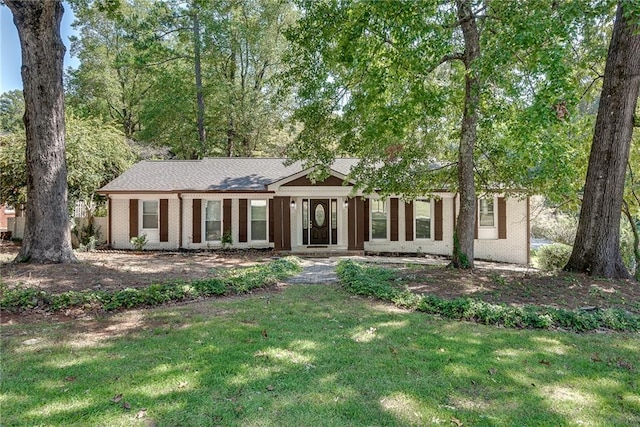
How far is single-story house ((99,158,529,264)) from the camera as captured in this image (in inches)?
593

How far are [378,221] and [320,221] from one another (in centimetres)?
235

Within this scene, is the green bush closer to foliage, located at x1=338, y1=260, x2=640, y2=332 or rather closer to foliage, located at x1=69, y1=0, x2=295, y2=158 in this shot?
foliage, located at x1=338, y1=260, x2=640, y2=332

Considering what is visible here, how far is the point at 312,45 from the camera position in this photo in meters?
8.80

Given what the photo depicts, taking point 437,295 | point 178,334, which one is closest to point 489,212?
point 437,295

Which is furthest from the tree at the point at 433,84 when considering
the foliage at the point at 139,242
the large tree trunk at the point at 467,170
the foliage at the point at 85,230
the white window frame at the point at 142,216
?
the foliage at the point at 85,230

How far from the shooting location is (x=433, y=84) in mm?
8742

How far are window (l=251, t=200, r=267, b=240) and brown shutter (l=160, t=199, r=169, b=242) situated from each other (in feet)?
11.2

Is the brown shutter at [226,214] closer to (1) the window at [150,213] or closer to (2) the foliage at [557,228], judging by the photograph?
(1) the window at [150,213]

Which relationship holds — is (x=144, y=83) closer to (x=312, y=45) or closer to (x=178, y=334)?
(x=312, y=45)

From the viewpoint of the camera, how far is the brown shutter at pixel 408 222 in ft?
50.0

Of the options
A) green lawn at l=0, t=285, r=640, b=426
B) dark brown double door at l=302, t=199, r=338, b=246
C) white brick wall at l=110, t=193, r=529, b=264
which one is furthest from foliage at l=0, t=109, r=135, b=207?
green lawn at l=0, t=285, r=640, b=426

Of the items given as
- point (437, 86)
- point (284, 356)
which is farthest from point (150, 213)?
point (284, 356)

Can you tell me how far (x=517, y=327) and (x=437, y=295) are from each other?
1.56 m

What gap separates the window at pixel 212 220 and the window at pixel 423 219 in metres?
8.03
